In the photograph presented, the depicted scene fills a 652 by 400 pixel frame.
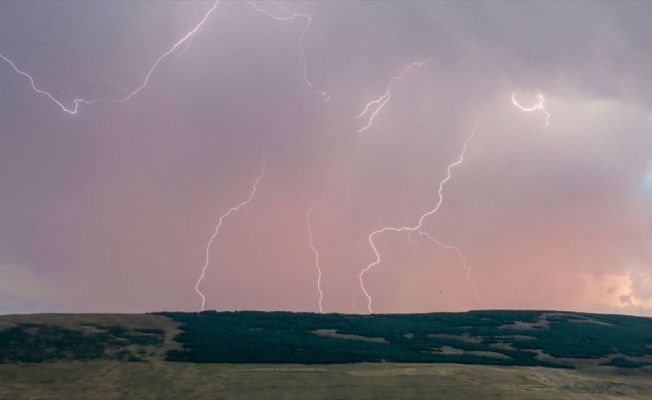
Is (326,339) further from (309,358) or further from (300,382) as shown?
(300,382)

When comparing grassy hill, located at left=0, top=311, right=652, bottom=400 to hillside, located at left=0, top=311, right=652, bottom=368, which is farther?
hillside, located at left=0, top=311, right=652, bottom=368

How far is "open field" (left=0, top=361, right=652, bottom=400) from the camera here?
56.3 m

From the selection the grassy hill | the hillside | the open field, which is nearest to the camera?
the open field

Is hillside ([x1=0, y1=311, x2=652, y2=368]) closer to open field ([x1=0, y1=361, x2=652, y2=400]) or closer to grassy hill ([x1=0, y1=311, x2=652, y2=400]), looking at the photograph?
grassy hill ([x1=0, y1=311, x2=652, y2=400])

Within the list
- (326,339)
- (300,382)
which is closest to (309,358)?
(300,382)

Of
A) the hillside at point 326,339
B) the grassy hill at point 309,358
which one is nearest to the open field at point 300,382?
the grassy hill at point 309,358

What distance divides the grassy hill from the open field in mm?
167

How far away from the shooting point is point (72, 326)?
80.6 meters

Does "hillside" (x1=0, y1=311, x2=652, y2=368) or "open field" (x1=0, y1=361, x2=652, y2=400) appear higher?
"hillside" (x1=0, y1=311, x2=652, y2=368)

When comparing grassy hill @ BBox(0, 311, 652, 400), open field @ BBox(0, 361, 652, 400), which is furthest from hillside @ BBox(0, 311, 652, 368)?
open field @ BBox(0, 361, 652, 400)

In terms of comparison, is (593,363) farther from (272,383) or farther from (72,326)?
(72,326)

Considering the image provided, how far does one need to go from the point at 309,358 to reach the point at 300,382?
11.4 m

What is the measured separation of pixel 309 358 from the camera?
236 ft

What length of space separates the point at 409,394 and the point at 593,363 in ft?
112
